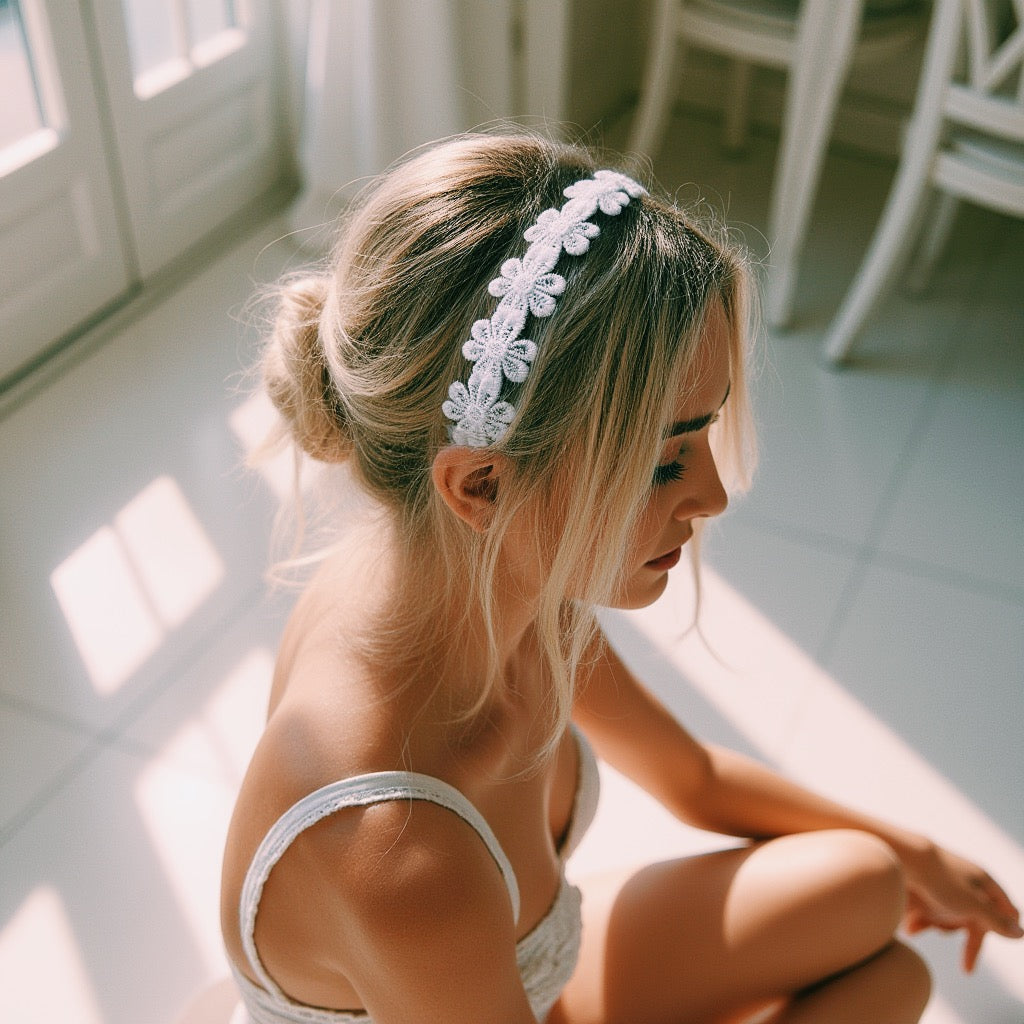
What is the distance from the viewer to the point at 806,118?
2.35 metres

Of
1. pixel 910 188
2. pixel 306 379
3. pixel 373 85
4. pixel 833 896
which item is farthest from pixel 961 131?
pixel 306 379

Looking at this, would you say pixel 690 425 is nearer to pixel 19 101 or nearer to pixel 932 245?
pixel 19 101

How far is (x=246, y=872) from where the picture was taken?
0.92 meters

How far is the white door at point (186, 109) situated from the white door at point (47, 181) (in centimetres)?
7

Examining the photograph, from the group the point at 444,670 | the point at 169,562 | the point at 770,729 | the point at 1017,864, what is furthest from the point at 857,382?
the point at 444,670

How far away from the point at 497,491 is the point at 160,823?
34.9 inches

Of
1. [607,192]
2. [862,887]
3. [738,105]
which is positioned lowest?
[738,105]

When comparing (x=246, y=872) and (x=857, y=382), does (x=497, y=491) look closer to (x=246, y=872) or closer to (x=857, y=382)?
(x=246, y=872)

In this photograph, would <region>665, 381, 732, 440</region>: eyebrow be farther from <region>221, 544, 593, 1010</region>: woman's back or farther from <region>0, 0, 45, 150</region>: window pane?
<region>0, 0, 45, 150</region>: window pane

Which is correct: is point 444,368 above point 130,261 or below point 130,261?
above

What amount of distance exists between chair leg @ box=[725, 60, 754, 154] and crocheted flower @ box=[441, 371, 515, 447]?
2.37m

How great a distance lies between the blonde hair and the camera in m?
0.83

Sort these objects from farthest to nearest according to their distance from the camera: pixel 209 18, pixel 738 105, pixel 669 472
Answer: pixel 738 105 < pixel 209 18 < pixel 669 472

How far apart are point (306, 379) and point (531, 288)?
0.73 ft
